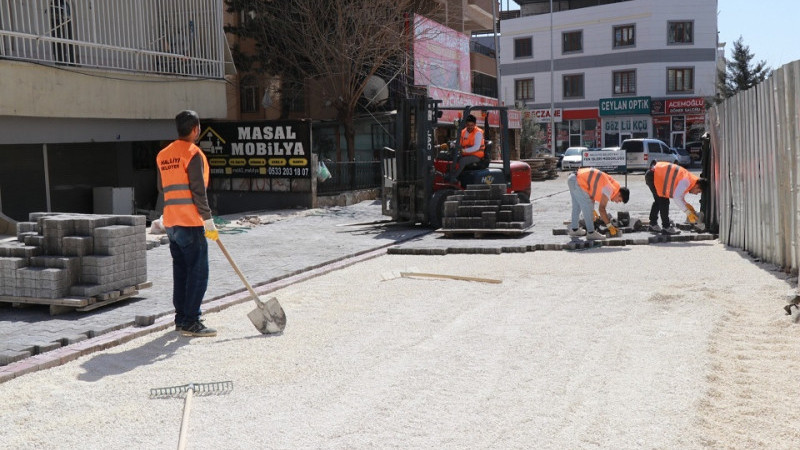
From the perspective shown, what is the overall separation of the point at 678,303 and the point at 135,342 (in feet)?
17.8

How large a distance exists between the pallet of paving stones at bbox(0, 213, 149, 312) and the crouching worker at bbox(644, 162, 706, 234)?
877 centimetres

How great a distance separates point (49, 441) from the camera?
196 inches

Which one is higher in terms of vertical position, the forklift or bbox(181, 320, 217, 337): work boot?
the forklift

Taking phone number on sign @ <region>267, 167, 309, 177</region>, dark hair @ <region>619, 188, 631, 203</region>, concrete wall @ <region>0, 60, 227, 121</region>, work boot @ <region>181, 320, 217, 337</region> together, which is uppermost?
concrete wall @ <region>0, 60, 227, 121</region>

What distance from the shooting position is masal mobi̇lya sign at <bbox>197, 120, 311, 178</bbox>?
20.8 metres

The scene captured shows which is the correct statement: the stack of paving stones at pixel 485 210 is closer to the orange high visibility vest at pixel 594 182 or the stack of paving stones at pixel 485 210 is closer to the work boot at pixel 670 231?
the orange high visibility vest at pixel 594 182

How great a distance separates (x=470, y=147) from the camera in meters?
16.5

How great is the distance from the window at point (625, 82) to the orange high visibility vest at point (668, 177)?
149ft

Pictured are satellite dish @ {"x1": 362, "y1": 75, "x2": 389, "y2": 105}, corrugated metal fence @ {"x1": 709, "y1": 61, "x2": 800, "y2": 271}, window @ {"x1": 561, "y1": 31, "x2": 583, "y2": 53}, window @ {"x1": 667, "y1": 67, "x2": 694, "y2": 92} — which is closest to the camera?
corrugated metal fence @ {"x1": 709, "y1": 61, "x2": 800, "y2": 271}

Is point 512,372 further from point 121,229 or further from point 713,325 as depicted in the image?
point 121,229

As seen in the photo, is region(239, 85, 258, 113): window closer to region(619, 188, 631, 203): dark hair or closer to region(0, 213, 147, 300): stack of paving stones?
region(619, 188, 631, 203): dark hair

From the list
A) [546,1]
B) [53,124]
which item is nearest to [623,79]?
[546,1]

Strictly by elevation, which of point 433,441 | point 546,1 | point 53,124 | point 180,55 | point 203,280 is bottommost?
point 433,441

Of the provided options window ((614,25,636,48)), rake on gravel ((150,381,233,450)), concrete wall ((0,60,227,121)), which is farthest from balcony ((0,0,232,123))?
window ((614,25,636,48))
